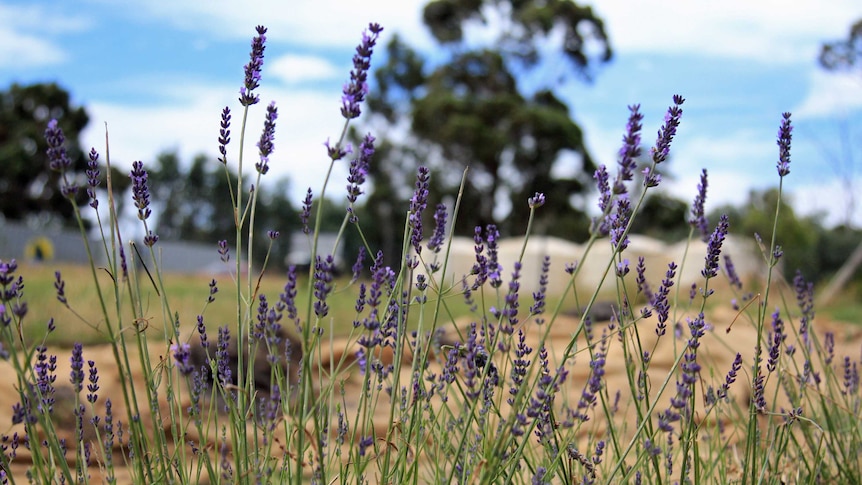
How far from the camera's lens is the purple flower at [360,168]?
4.24 ft

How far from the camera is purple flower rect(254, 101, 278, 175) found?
4.48 ft

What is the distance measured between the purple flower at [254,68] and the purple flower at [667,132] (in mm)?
745

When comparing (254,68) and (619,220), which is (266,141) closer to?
(254,68)

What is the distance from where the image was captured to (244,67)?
1458mm

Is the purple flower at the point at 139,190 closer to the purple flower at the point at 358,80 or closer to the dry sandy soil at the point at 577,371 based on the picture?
the purple flower at the point at 358,80

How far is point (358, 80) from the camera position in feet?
3.90

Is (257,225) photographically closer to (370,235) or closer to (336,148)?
(370,235)

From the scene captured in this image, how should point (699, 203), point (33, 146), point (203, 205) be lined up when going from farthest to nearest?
point (203, 205)
point (33, 146)
point (699, 203)

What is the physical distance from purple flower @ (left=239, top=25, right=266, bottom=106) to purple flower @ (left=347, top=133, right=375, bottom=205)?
0.28m

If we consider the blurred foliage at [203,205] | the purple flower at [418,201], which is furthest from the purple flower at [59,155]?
the blurred foliage at [203,205]

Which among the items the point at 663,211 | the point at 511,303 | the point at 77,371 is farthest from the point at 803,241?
the point at 77,371

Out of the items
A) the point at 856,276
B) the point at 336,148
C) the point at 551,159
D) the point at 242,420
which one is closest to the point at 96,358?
the point at 242,420

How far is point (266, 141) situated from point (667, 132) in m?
0.71

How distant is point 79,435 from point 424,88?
2875 centimetres
